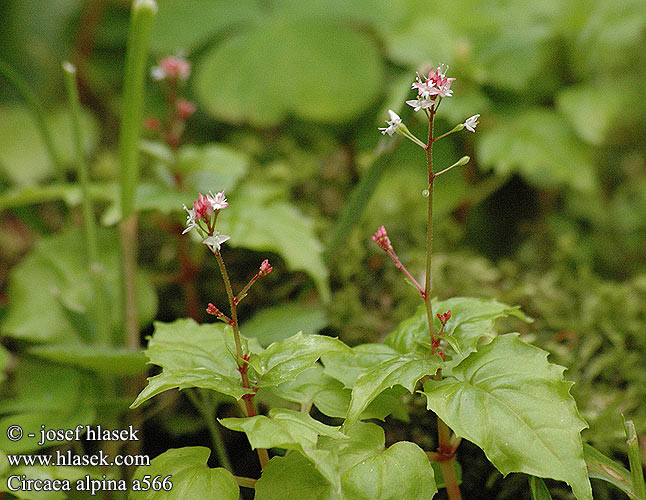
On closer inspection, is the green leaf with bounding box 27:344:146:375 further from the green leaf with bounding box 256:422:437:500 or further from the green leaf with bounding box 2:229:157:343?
the green leaf with bounding box 256:422:437:500

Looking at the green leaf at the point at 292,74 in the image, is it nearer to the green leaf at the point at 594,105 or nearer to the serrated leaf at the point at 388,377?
the green leaf at the point at 594,105

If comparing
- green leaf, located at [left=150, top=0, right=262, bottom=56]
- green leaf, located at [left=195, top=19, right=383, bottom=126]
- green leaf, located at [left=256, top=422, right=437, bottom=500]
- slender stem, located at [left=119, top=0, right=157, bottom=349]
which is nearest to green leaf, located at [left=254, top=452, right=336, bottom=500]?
green leaf, located at [left=256, top=422, right=437, bottom=500]

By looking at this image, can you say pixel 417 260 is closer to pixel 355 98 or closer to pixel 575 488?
pixel 355 98

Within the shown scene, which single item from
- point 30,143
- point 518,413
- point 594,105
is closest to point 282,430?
point 518,413

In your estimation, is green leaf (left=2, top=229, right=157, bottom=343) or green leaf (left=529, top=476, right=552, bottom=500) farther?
green leaf (left=2, top=229, right=157, bottom=343)

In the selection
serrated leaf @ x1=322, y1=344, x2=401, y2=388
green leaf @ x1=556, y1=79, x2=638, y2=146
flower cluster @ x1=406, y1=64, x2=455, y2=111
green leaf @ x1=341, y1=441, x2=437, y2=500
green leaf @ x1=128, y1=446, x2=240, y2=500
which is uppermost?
green leaf @ x1=556, y1=79, x2=638, y2=146

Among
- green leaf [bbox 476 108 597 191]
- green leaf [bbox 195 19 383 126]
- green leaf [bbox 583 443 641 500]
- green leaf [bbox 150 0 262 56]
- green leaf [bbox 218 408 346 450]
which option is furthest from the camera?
green leaf [bbox 150 0 262 56]
